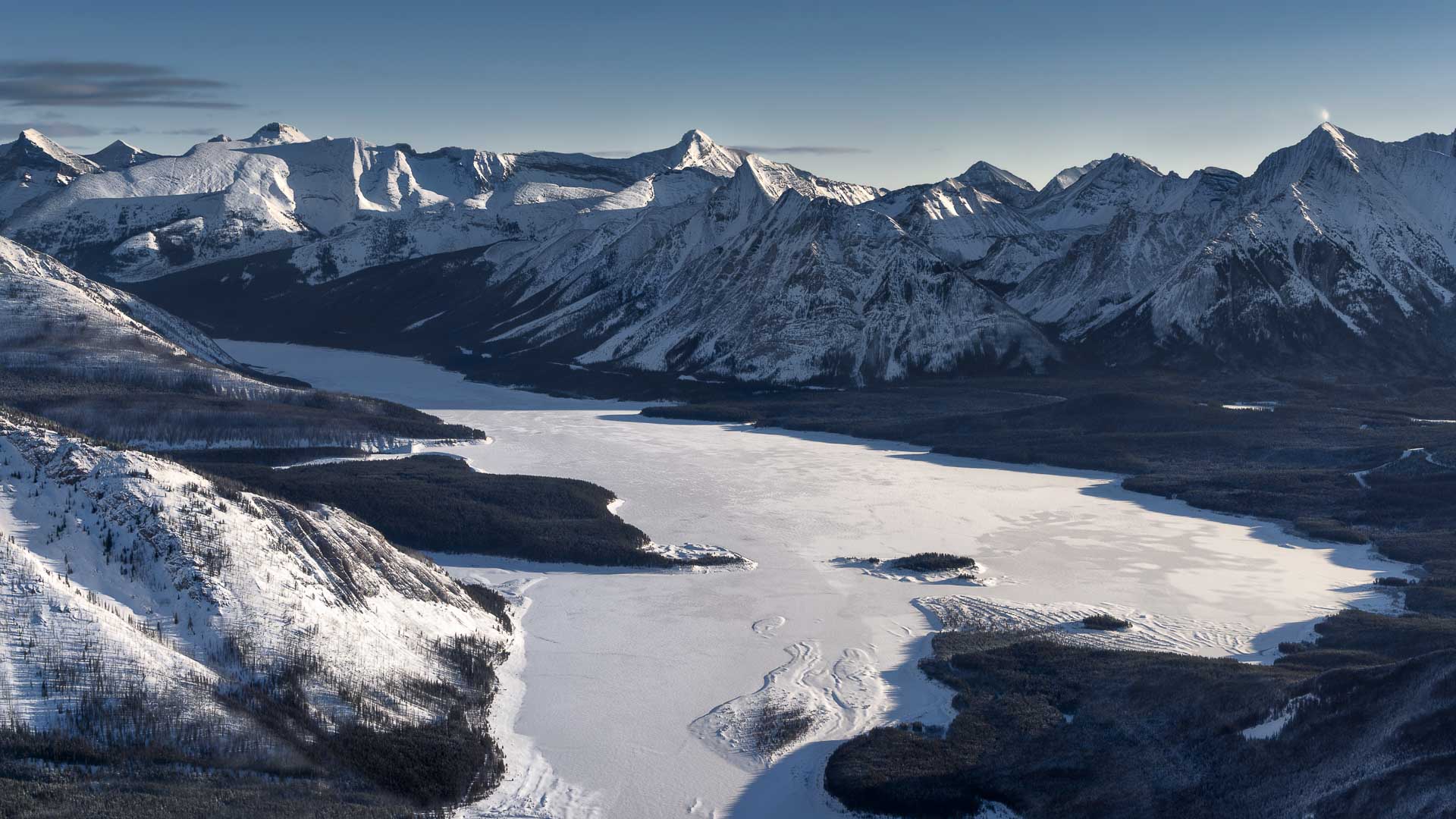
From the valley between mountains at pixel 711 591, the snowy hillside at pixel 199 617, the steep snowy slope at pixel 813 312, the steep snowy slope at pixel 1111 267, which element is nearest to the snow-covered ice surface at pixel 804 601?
the valley between mountains at pixel 711 591

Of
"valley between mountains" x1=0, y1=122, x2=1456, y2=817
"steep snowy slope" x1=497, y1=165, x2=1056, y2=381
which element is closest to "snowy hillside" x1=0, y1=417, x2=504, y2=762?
"valley between mountains" x1=0, y1=122, x2=1456, y2=817

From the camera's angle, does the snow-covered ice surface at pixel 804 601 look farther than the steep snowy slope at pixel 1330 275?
No

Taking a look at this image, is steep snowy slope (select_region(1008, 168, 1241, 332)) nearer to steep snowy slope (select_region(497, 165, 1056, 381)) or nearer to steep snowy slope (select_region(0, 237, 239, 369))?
steep snowy slope (select_region(497, 165, 1056, 381))

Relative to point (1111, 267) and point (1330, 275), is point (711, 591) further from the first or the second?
point (1111, 267)

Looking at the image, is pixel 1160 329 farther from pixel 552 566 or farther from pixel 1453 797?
pixel 1453 797

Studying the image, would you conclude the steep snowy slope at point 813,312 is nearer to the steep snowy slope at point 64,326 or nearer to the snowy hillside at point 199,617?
the steep snowy slope at point 64,326

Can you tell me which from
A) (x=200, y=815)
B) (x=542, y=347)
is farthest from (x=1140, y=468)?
(x=542, y=347)
